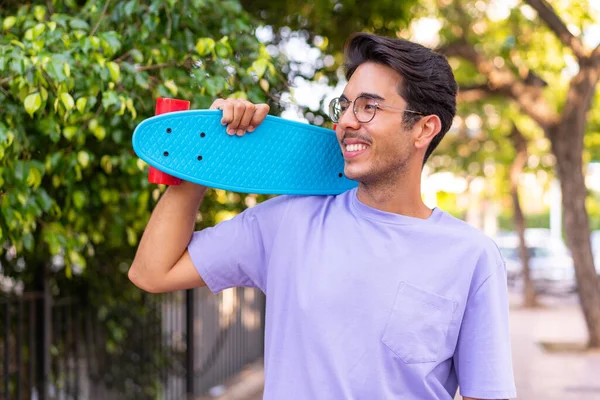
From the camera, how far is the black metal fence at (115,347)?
4719 millimetres

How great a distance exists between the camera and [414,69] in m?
1.99

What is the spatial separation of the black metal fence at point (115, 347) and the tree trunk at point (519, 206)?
9.21 m

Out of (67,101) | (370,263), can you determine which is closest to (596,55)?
(67,101)

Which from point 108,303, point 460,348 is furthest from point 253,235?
point 108,303

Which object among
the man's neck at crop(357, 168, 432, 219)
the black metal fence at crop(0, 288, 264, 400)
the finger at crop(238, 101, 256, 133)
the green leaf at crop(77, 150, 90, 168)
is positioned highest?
the finger at crop(238, 101, 256, 133)

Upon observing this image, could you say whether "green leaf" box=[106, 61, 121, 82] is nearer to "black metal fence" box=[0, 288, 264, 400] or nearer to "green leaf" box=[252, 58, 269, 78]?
"green leaf" box=[252, 58, 269, 78]

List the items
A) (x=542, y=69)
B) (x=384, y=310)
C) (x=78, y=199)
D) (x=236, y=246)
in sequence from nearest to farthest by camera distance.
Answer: (x=384, y=310), (x=236, y=246), (x=78, y=199), (x=542, y=69)

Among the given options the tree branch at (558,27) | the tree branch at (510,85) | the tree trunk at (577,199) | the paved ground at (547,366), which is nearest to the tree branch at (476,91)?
the tree branch at (510,85)

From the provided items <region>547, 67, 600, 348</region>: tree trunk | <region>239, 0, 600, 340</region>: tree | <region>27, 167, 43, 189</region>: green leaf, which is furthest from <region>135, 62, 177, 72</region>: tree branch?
<region>547, 67, 600, 348</region>: tree trunk

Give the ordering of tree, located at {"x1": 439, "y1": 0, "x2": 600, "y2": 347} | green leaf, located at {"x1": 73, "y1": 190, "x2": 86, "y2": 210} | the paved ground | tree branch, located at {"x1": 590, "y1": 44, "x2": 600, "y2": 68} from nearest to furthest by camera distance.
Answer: green leaf, located at {"x1": 73, "y1": 190, "x2": 86, "y2": 210}, the paved ground, tree branch, located at {"x1": 590, "y1": 44, "x2": 600, "y2": 68}, tree, located at {"x1": 439, "y1": 0, "x2": 600, "y2": 347}

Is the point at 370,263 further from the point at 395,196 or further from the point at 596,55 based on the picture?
the point at 596,55

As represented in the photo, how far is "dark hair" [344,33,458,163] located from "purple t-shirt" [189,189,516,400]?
28cm

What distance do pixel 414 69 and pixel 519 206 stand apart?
1483 centimetres

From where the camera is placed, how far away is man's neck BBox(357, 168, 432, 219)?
203 centimetres
